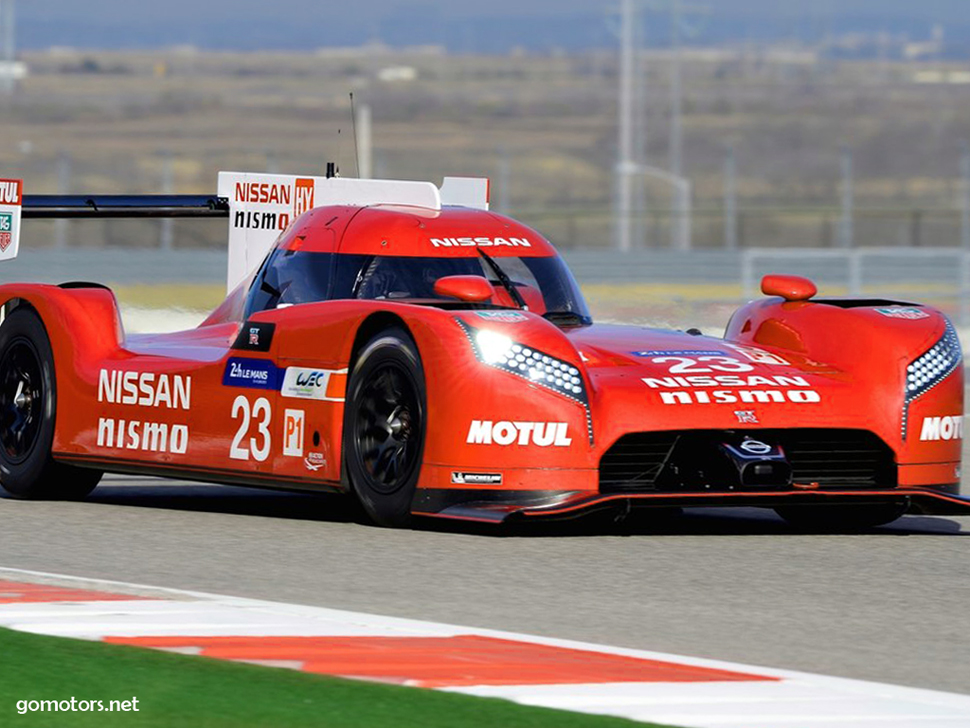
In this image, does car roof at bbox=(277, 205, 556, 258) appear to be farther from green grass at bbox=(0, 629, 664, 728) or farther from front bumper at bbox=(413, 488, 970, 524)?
green grass at bbox=(0, 629, 664, 728)

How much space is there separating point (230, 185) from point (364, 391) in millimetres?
2840

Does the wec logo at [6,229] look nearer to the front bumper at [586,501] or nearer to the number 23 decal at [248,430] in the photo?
the number 23 decal at [248,430]

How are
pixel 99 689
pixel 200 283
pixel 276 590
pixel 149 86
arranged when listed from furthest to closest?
pixel 149 86 < pixel 200 283 < pixel 276 590 < pixel 99 689

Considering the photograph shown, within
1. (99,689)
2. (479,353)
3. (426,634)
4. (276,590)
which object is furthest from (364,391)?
(99,689)

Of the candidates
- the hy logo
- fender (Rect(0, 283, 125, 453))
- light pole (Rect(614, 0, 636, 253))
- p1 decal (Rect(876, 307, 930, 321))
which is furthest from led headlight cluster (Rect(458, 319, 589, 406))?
light pole (Rect(614, 0, 636, 253))

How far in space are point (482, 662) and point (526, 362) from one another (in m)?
2.68

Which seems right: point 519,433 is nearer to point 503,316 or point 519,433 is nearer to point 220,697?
point 503,316

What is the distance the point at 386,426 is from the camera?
28.2 feet

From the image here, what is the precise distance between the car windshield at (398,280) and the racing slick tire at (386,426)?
46 centimetres

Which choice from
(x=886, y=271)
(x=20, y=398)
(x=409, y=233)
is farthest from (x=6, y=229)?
(x=886, y=271)

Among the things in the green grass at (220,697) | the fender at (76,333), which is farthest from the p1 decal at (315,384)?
the green grass at (220,697)

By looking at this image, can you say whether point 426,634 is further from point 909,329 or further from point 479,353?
point 909,329

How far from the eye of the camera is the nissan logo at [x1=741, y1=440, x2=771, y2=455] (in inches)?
329

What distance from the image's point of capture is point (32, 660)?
5.77 metres
